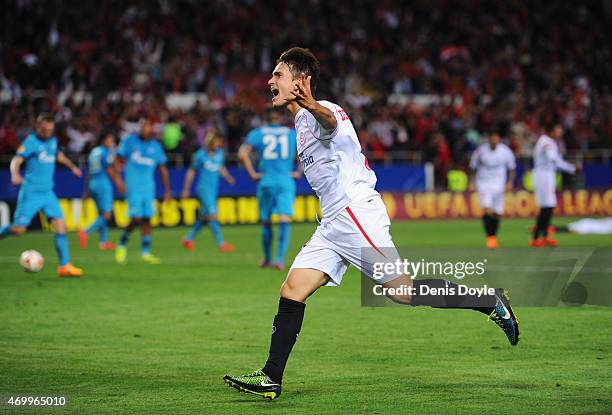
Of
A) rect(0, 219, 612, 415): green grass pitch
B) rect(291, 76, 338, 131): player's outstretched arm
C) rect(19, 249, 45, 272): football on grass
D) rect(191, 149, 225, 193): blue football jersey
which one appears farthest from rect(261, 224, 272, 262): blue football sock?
rect(291, 76, 338, 131): player's outstretched arm

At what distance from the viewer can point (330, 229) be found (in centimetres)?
707

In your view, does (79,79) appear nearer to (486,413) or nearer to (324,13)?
(324,13)

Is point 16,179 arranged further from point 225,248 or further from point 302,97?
point 302,97

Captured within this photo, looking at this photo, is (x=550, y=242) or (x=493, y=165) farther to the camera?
(x=493, y=165)

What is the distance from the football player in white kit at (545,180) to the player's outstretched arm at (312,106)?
14029 mm

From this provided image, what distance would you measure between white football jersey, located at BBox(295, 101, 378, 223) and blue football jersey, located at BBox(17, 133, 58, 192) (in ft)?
28.2

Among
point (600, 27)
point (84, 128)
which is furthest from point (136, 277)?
point (600, 27)

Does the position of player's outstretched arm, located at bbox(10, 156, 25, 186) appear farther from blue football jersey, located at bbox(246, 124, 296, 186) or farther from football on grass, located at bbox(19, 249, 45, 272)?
blue football jersey, located at bbox(246, 124, 296, 186)

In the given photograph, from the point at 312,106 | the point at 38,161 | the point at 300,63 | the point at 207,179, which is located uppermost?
→ the point at 300,63

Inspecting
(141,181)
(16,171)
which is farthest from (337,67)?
(16,171)

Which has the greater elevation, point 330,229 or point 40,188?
point 40,188

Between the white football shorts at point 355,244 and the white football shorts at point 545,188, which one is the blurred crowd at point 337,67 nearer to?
the white football shorts at point 545,188

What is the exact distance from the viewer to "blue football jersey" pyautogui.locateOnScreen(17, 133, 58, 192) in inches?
587

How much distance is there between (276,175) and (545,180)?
21.6 ft
